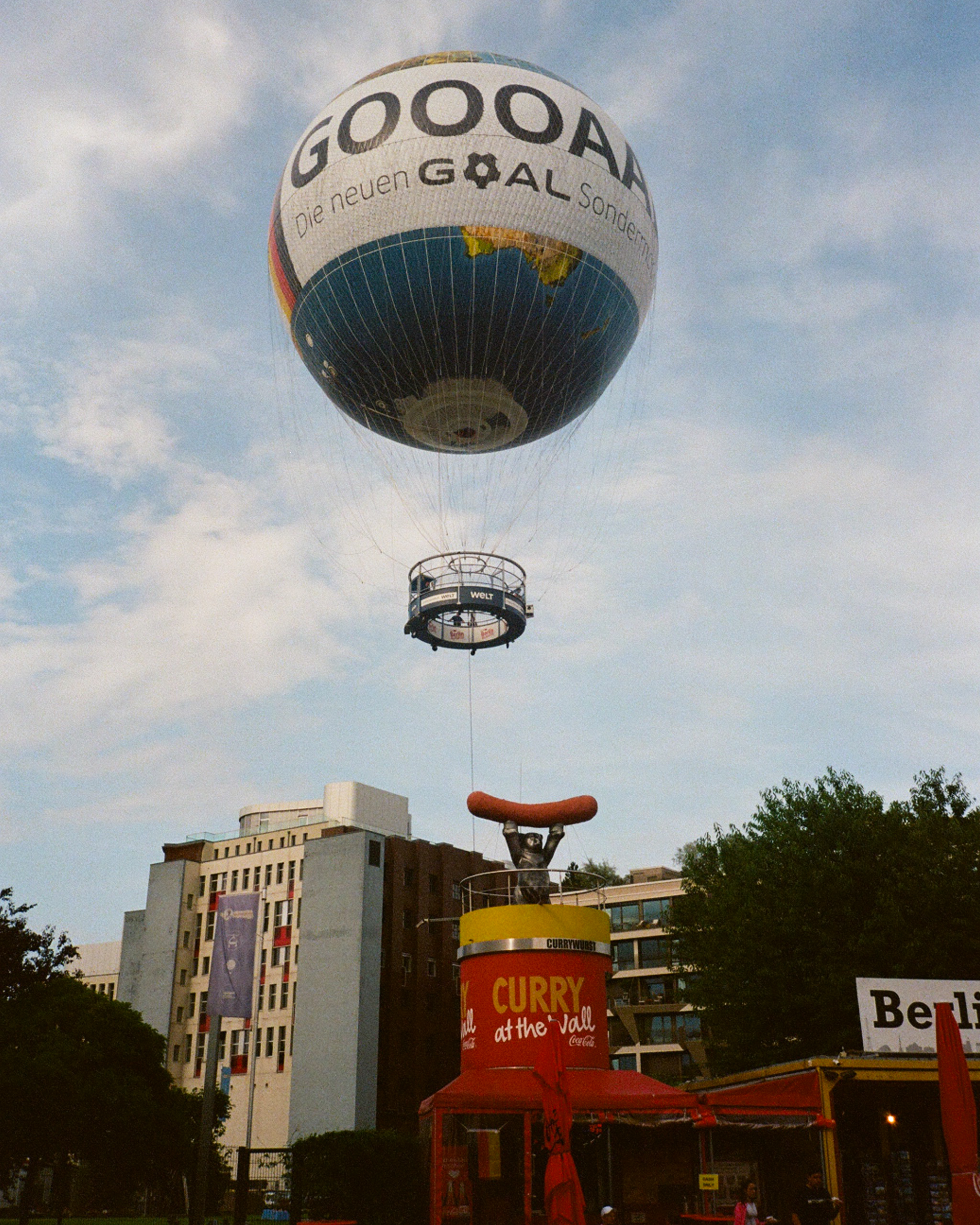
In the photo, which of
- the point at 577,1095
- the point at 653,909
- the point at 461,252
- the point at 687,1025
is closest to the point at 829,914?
the point at 577,1095

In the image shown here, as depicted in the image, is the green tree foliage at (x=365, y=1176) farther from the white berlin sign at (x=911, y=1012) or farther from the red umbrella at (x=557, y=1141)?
the red umbrella at (x=557, y=1141)

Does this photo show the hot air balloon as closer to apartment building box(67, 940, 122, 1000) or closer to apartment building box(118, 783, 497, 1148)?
apartment building box(118, 783, 497, 1148)

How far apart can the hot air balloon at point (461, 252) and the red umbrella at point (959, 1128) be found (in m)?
17.2

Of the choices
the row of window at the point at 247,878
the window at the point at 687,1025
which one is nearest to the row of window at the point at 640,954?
the window at the point at 687,1025

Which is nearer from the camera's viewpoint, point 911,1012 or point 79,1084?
point 911,1012

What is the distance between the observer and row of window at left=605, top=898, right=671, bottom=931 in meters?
75.5

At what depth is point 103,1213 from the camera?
63219 millimetres

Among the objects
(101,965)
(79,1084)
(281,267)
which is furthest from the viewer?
(101,965)

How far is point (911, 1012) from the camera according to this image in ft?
75.9

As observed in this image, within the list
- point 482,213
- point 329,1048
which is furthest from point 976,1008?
point 329,1048

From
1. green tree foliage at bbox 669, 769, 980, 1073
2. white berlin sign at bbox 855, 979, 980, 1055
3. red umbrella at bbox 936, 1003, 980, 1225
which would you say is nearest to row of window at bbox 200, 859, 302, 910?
green tree foliage at bbox 669, 769, 980, 1073

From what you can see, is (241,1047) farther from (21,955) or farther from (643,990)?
(21,955)

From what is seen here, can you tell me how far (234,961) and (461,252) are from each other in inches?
660

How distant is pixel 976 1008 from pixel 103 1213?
57.1 metres
